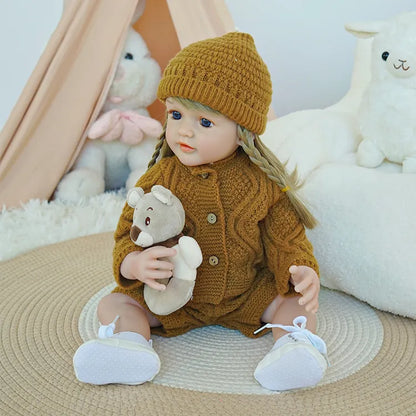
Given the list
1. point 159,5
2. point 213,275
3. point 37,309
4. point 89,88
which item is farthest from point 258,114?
point 159,5

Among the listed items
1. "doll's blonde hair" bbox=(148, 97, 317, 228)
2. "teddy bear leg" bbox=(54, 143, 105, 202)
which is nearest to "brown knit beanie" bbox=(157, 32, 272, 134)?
"doll's blonde hair" bbox=(148, 97, 317, 228)

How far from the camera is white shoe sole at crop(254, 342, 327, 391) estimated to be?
80 centimetres

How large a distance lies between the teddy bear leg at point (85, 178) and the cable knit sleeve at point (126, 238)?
0.80m

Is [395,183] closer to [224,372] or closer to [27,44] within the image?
[224,372]

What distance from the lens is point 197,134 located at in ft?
2.98

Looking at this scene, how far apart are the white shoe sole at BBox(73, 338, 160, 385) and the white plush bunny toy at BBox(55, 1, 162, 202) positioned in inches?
39.4

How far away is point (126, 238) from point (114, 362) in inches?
8.7

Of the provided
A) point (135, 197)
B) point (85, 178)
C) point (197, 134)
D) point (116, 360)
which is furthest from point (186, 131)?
point (85, 178)

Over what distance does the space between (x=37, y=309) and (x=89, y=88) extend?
897 millimetres

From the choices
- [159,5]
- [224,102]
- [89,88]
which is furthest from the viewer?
[159,5]

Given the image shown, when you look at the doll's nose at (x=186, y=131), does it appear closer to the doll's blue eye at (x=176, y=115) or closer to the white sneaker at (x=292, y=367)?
the doll's blue eye at (x=176, y=115)

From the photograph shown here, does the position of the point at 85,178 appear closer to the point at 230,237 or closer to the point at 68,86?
the point at 68,86

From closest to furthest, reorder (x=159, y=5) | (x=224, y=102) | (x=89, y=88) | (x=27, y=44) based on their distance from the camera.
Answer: (x=224, y=102)
(x=89, y=88)
(x=159, y=5)
(x=27, y=44)

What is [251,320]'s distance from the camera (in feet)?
3.27
